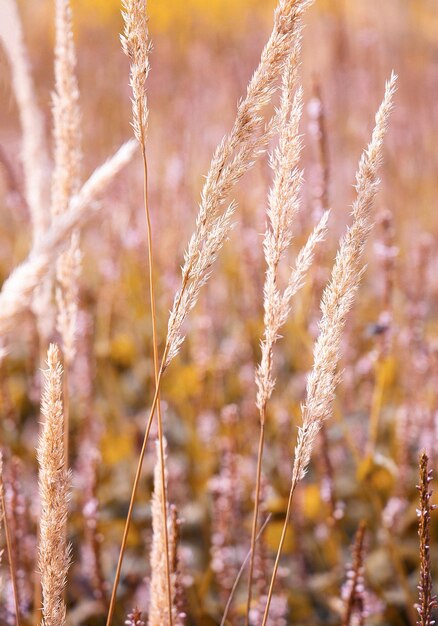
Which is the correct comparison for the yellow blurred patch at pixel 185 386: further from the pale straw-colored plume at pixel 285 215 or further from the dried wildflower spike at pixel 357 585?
the pale straw-colored plume at pixel 285 215

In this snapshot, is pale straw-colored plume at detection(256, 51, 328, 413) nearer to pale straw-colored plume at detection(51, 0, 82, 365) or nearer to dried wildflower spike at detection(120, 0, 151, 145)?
dried wildflower spike at detection(120, 0, 151, 145)

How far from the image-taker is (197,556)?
212cm

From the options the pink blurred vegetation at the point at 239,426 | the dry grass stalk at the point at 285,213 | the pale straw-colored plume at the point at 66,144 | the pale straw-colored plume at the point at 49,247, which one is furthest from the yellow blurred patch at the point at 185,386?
the pale straw-colored plume at the point at 49,247

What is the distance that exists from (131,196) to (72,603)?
6.20 ft

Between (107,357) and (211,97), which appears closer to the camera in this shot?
(107,357)

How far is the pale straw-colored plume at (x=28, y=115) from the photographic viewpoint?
131cm

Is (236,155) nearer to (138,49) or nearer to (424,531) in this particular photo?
(138,49)

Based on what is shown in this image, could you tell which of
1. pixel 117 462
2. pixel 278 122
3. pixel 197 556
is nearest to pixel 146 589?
pixel 197 556

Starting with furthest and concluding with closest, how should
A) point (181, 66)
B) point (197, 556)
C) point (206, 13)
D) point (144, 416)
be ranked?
1. point (206, 13)
2. point (181, 66)
3. point (144, 416)
4. point (197, 556)

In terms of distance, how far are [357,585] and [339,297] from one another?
606mm

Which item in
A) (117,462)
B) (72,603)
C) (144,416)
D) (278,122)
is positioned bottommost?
(72,603)

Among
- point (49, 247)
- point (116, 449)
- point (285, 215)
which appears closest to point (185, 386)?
point (116, 449)

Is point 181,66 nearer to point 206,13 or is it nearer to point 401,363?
point 206,13

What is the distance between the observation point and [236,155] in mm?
844
